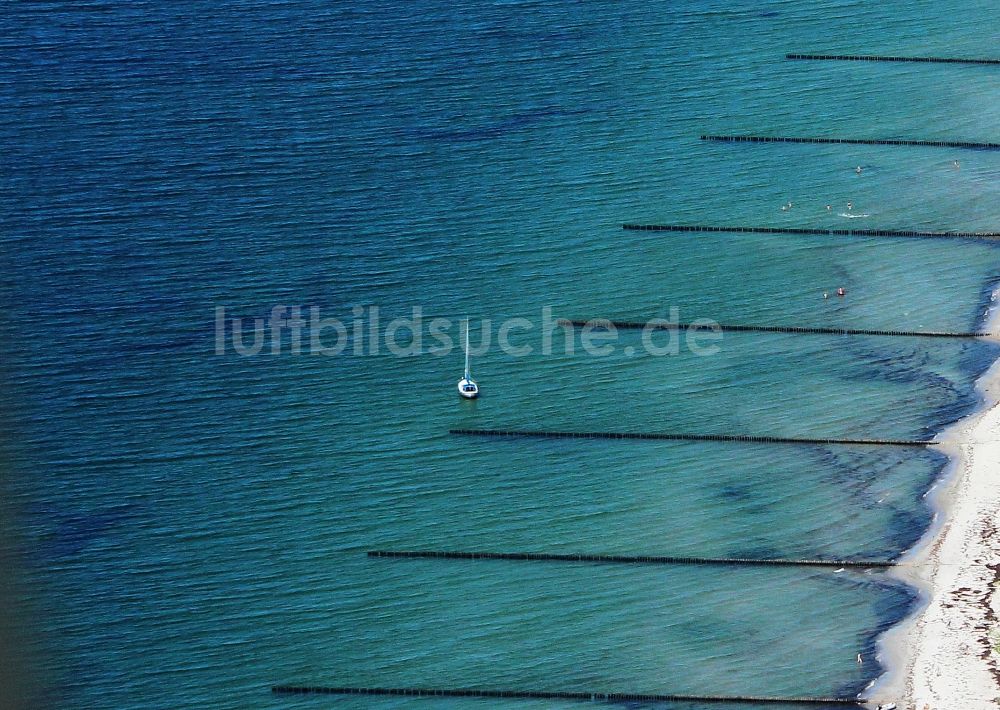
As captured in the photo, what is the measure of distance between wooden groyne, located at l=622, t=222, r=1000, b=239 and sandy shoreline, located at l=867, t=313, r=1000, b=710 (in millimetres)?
6459

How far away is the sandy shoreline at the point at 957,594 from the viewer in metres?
24.5

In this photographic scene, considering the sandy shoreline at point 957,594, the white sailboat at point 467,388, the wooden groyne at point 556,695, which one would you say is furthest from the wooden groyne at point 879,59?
the wooden groyne at point 556,695

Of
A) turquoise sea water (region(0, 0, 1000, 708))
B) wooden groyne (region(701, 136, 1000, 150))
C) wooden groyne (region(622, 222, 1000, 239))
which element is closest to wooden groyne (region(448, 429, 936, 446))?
turquoise sea water (region(0, 0, 1000, 708))

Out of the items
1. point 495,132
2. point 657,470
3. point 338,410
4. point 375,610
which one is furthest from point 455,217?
point 375,610

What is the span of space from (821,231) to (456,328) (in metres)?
9.21

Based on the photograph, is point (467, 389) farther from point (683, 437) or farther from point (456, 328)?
point (683, 437)

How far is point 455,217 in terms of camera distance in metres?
35.6

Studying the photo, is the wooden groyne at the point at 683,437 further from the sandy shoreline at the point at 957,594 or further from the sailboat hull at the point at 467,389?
the sandy shoreline at the point at 957,594

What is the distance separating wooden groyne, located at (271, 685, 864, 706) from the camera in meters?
24.8

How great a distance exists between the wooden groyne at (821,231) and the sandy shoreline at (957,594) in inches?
254

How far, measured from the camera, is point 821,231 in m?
35.2

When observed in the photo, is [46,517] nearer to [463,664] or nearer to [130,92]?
[463,664]

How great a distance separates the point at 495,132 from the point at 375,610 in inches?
616

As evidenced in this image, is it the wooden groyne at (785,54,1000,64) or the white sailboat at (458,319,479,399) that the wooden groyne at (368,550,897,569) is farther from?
the wooden groyne at (785,54,1000,64)
